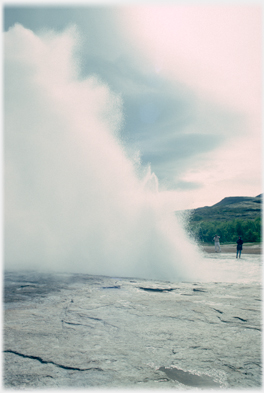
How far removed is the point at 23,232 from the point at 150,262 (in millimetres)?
9524

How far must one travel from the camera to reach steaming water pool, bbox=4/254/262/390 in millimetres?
2732

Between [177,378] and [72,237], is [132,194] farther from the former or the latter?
[177,378]

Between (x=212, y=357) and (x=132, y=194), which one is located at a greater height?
(x=132, y=194)

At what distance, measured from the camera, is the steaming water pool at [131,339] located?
2732 millimetres

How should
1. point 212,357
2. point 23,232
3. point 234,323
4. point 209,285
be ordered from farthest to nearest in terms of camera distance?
1. point 23,232
2. point 209,285
3. point 234,323
4. point 212,357

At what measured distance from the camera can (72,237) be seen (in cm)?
1398

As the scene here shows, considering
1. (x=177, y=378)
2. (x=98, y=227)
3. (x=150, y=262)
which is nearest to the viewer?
(x=177, y=378)

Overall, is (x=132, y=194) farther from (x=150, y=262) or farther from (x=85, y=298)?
(x=85, y=298)

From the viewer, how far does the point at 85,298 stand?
5.87 metres

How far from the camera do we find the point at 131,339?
12.2 feet

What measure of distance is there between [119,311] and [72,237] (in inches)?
374

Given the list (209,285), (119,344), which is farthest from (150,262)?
(119,344)

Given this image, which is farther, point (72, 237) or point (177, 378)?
point (72, 237)

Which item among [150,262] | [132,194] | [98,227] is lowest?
[150,262]
